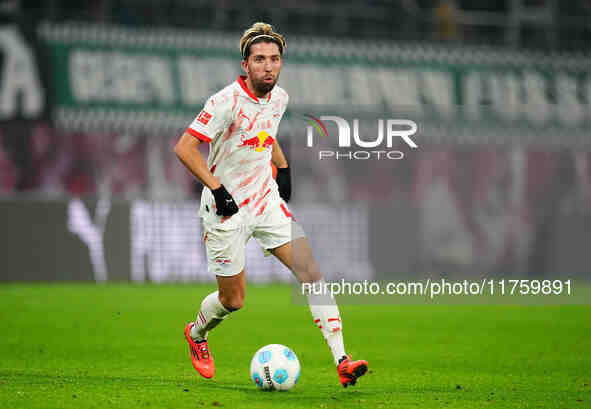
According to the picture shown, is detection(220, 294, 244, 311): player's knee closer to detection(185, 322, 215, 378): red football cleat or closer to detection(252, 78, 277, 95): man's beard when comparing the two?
detection(185, 322, 215, 378): red football cleat

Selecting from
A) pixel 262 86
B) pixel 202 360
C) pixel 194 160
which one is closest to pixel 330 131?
pixel 202 360

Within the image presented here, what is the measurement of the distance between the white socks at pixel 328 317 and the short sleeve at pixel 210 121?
1080 mm


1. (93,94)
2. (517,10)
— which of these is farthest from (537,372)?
(517,10)

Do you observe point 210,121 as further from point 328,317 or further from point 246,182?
point 328,317

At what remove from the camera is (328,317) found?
588cm

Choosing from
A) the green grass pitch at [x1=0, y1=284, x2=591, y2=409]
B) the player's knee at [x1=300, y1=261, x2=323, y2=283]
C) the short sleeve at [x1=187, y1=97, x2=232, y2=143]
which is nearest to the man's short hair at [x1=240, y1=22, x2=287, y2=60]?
the short sleeve at [x1=187, y1=97, x2=232, y2=143]

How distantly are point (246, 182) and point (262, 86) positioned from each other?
1.96ft

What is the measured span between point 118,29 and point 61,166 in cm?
243

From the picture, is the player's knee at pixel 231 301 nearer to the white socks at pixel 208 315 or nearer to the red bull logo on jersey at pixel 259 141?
the white socks at pixel 208 315

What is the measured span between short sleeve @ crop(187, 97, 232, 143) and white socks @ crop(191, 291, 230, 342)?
1057mm

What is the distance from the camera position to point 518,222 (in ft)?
53.8

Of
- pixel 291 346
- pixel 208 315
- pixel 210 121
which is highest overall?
pixel 210 121

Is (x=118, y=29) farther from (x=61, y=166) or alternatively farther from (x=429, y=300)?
(x=429, y=300)

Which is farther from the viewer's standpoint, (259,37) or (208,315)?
(208,315)
